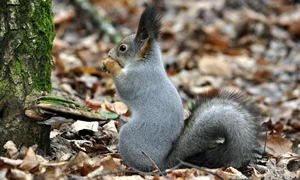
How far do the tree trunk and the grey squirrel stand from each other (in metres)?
0.63

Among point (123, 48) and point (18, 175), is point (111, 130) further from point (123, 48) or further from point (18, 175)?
point (18, 175)

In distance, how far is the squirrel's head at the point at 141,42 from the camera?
4098mm

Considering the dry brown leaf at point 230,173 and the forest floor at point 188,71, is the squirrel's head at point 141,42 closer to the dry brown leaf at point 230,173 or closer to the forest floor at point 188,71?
the forest floor at point 188,71

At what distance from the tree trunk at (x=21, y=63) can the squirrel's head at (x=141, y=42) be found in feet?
2.18

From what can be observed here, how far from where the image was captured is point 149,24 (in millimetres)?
4117

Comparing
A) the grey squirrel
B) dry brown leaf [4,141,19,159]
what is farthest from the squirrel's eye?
dry brown leaf [4,141,19,159]

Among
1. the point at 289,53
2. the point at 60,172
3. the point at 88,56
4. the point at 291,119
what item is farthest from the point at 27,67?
the point at 289,53

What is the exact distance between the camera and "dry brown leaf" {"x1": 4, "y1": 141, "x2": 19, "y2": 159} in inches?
144

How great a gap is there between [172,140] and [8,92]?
3.67 feet

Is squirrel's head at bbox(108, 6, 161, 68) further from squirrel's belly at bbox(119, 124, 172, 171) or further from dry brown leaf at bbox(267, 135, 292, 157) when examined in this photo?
dry brown leaf at bbox(267, 135, 292, 157)

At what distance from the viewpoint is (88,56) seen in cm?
904

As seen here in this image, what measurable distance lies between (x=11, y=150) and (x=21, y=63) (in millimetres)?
554

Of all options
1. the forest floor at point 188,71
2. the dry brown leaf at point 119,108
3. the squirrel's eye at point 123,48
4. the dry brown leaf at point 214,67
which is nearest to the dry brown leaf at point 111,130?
A: the forest floor at point 188,71

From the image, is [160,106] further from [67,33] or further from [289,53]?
[289,53]
